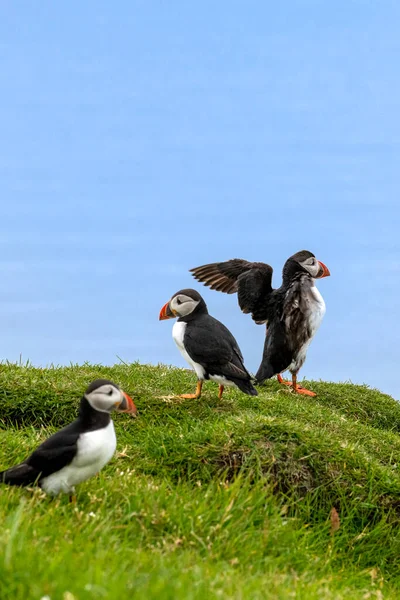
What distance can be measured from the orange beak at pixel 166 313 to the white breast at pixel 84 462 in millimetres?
4361

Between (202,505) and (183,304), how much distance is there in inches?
176

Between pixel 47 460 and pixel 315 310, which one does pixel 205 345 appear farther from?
pixel 47 460

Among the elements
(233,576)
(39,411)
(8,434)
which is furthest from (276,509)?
(39,411)

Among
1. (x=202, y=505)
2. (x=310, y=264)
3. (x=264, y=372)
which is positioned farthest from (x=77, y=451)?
(x=310, y=264)

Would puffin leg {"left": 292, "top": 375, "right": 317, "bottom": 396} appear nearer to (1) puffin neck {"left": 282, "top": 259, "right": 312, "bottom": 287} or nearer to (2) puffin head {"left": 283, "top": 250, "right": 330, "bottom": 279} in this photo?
(1) puffin neck {"left": 282, "top": 259, "right": 312, "bottom": 287}

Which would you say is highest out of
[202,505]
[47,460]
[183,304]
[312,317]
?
[312,317]

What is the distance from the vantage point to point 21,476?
214 inches

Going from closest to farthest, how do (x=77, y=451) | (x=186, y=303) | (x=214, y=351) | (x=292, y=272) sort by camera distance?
(x=77, y=451)
(x=214, y=351)
(x=186, y=303)
(x=292, y=272)

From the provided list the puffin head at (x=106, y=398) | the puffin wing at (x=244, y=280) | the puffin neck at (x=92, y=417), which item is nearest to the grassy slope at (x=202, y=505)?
the puffin neck at (x=92, y=417)

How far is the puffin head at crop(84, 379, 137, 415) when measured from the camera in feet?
18.0

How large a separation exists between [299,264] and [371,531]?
578cm

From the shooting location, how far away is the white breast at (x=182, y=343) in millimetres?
9180

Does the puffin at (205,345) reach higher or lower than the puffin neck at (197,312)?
lower

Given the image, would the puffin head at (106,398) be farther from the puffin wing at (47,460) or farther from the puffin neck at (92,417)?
the puffin wing at (47,460)
